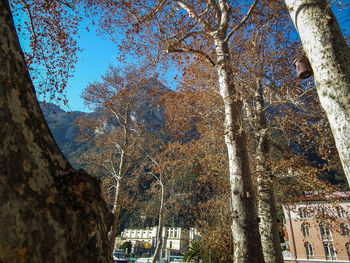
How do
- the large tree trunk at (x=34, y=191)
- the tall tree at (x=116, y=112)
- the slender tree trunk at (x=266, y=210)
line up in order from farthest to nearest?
1. the tall tree at (x=116, y=112)
2. the slender tree trunk at (x=266, y=210)
3. the large tree trunk at (x=34, y=191)

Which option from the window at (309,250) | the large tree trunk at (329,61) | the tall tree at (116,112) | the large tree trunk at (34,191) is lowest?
the window at (309,250)

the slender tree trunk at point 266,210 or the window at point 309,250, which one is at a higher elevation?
the slender tree trunk at point 266,210

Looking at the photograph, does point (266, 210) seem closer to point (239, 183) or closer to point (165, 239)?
point (239, 183)

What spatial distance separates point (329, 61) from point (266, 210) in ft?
22.6

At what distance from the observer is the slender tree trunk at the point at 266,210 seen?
758 cm

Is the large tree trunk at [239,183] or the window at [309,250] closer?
the large tree trunk at [239,183]

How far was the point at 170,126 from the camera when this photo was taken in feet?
43.3

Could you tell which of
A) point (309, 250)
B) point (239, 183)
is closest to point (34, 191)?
point (239, 183)

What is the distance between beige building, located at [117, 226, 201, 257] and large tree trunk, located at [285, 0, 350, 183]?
7068cm

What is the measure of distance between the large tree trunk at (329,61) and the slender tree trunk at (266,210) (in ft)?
16.8

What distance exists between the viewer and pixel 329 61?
8.21ft

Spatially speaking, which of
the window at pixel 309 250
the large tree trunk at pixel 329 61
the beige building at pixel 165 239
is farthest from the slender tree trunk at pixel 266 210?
the beige building at pixel 165 239

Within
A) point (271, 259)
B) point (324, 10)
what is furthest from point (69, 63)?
point (271, 259)

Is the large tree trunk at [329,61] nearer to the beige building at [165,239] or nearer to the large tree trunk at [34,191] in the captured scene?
the large tree trunk at [34,191]
